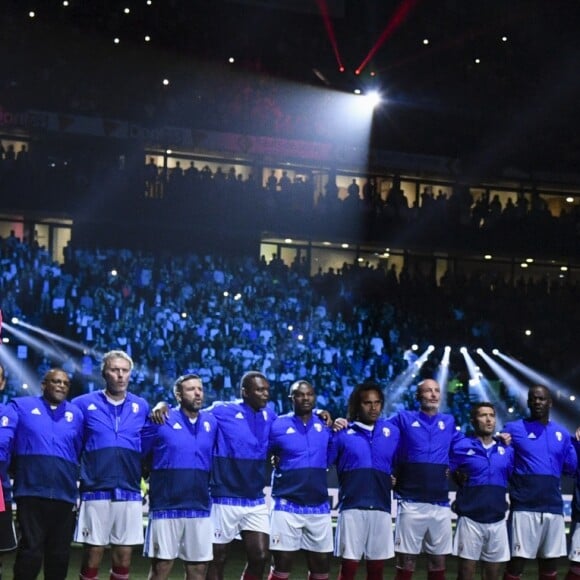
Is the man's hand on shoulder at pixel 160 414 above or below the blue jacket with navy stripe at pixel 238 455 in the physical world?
above

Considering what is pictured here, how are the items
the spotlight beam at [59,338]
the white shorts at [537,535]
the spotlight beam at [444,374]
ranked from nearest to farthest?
the white shorts at [537,535], the spotlight beam at [59,338], the spotlight beam at [444,374]

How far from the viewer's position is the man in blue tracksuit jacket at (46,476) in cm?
1095

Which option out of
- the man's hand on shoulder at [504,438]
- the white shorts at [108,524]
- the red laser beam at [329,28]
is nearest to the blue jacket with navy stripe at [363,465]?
the man's hand on shoulder at [504,438]

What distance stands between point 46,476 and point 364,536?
329 centimetres

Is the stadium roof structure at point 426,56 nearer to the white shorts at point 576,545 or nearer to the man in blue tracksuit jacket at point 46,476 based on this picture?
the white shorts at point 576,545

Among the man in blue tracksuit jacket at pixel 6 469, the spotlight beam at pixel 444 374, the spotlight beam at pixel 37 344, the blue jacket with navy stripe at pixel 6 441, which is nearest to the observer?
the man in blue tracksuit jacket at pixel 6 469

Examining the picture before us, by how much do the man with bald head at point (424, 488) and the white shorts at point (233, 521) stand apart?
5.28 ft

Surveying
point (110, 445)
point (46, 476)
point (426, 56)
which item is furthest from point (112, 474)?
point (426, 56)

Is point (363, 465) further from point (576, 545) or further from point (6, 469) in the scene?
point (6, 469)

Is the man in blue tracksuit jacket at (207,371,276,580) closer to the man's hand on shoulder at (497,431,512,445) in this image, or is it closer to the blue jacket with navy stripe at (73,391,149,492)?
the blue jacket with navy stripe at (73,391,149,492)

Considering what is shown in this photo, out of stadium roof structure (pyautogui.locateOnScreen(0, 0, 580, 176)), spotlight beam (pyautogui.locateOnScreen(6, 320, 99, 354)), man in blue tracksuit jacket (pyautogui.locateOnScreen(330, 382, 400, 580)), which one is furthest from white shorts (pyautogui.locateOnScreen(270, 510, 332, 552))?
stadium roof structure (pyautogui.locateOnScreen(0, 0, 580, 176))

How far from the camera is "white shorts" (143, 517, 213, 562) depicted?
11.3 m

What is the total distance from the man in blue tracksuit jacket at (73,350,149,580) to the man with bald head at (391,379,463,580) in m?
2.88

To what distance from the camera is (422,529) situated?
1269 cm
